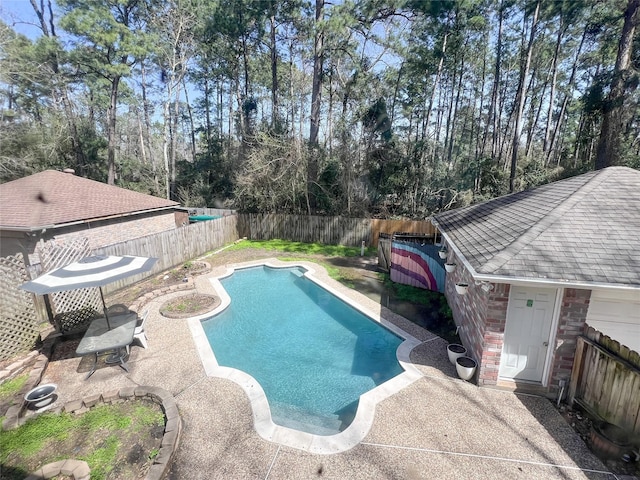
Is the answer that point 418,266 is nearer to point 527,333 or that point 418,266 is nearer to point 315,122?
point 527,333

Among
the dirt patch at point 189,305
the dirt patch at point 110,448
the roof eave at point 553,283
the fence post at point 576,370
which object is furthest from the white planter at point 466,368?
the dirt patch at point 189,305

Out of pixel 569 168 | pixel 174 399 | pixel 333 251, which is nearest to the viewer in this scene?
pixel 174 399

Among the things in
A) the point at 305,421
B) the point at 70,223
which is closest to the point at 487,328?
the point at 305,421

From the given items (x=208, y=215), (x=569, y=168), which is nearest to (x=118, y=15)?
(x=208, y=215)

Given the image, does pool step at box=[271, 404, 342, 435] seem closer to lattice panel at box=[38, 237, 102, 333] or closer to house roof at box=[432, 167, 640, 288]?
house roof at box=[432, 167, 640, 288]

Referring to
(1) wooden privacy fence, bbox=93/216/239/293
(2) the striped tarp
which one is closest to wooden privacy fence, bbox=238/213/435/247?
(1) wooden privacy fence, bbox=93/216/239/293

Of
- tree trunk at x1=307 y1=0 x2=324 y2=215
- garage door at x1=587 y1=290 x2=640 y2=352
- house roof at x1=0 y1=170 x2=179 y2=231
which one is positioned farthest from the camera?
tree trunk at x1=307 y1=0 x2=324 y2=215

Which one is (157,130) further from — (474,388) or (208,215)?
(474,388)
